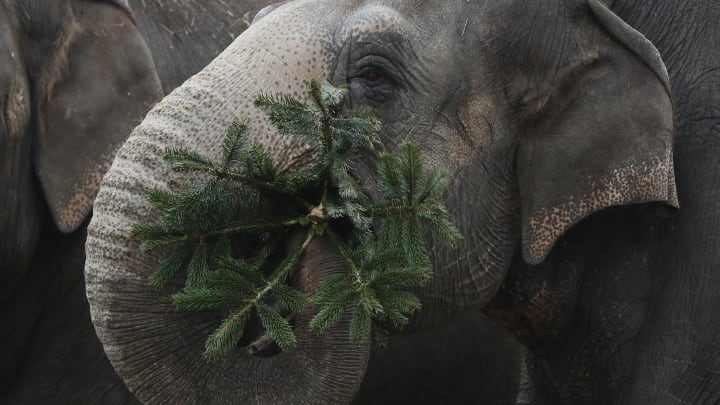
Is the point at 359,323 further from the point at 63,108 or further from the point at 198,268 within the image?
the point at 63,108

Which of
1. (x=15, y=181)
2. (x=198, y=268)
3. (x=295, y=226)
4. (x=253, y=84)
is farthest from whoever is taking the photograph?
(x=15, y=181)

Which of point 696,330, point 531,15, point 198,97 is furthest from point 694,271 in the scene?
point 198,97

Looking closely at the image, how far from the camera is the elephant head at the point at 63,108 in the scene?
450 cm

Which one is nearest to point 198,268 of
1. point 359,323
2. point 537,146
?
point 359,323

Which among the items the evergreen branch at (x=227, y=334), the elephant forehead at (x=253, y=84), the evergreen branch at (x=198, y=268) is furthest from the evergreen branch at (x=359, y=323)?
the elephant forehead at (x=253, y=84)

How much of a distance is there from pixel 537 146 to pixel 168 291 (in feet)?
3.64

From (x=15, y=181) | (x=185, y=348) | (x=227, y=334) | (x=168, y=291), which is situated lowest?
(x=15, y=181)

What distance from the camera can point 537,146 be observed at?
12.5 feet

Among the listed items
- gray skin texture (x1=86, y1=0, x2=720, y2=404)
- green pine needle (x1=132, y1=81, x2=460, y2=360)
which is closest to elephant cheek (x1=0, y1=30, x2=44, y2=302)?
gray skin texture (x1=86, y1=0, x2=720, y2=404)

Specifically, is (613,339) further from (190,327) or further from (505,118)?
(190,327)

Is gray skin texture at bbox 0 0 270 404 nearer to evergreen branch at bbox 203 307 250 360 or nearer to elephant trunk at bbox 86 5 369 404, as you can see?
elephant trunk at bbox 86 5 369 404

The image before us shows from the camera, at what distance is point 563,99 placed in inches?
149

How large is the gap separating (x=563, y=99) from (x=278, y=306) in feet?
3.30

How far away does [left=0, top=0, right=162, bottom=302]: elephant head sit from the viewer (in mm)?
4504
